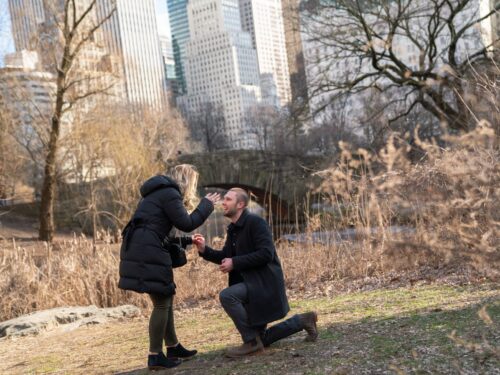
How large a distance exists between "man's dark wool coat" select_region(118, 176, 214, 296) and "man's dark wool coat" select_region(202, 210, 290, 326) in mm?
364

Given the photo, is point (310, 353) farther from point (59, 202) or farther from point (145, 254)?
point (59, 202)

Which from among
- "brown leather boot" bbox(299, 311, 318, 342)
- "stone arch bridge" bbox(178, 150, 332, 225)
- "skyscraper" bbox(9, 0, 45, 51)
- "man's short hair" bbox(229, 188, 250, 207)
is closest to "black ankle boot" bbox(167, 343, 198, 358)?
"brown leather boot" bbox(299, 311, 318, 342)

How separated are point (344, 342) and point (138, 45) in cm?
5200

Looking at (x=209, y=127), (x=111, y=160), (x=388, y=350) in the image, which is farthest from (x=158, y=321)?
(x=209, y=127)

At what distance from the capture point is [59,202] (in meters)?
26.8

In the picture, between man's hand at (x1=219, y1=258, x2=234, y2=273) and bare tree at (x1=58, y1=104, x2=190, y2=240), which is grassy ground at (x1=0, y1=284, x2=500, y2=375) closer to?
man's hand at (x1=219, y1=258, x2=234, y2=273)

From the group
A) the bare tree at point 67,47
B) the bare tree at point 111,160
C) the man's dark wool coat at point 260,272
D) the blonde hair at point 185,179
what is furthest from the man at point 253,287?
the bare tree at point 111,160

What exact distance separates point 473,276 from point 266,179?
18.6 m

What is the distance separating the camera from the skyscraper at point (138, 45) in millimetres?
22619

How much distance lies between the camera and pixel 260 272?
4.52m

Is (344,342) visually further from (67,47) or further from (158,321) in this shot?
(67,47)

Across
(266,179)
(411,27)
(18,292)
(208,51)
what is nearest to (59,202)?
(266,179)

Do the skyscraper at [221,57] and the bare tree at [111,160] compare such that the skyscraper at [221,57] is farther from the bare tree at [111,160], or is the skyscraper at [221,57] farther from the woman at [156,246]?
the woman at [156,246]

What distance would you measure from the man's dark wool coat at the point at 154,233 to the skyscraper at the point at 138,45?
1577 cm
